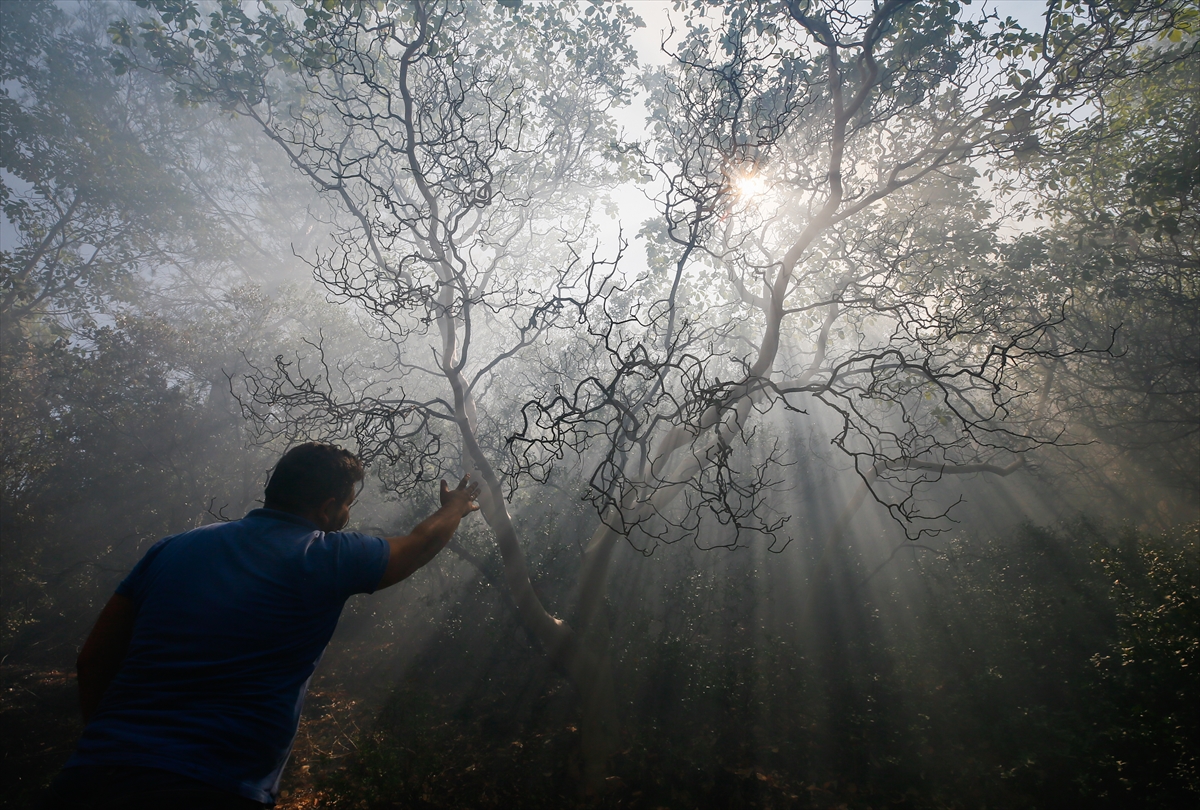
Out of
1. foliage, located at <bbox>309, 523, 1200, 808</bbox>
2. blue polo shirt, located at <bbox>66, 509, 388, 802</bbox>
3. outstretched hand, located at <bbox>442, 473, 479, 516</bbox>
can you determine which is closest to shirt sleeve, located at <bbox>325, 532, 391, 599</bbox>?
blue polo shirt, located at <bbox>66, 509, 388, 802</bbox>

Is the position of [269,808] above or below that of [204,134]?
below

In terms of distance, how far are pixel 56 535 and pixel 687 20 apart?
17.6 metres

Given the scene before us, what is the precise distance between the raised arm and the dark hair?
13.7 inches

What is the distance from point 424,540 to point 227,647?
75 centimetres

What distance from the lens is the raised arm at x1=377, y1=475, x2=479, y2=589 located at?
2.00 m

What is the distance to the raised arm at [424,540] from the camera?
2.00m

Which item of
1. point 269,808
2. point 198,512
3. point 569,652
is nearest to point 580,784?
point 569,652

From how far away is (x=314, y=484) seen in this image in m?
2.08

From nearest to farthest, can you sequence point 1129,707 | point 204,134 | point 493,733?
point 1129,707 → point 493,733 → point 204,134

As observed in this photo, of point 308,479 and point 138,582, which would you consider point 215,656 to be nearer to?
point 138,582

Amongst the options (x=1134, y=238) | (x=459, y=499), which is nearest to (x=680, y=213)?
(x=459, y=499)

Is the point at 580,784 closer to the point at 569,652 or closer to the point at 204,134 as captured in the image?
the point at 569,652

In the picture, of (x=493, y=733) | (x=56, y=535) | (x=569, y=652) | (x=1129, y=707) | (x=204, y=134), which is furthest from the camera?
(x=204, y=134)

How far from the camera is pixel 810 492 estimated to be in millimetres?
13016
